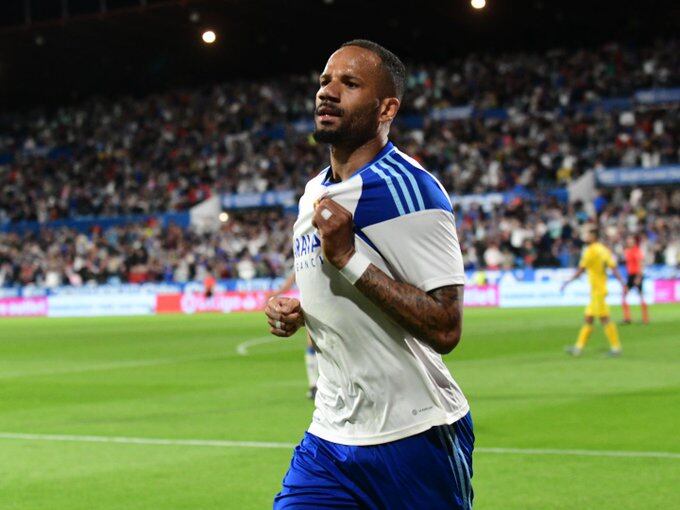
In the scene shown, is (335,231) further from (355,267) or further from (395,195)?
(395,195)

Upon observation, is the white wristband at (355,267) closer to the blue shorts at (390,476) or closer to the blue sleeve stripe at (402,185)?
the blue sleeve stripe at (402,185)

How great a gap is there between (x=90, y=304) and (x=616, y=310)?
21138 mm

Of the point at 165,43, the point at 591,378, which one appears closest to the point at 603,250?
the point at 591,378

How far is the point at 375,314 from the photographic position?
382cm

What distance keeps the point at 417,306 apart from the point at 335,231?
0.35 meters

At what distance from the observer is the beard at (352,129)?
152 inches

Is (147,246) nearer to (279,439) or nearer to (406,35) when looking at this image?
(406,35)

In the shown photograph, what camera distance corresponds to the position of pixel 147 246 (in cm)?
4741

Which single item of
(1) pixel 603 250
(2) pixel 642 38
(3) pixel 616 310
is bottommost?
(3) pixel 616 310

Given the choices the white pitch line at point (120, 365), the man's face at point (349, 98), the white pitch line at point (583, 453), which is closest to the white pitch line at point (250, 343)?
the white pitch line at point (120, 365)

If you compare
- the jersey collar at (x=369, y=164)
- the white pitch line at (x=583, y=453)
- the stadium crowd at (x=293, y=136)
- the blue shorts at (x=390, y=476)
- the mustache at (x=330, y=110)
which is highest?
the stadium crowd at (x=293, y=136)

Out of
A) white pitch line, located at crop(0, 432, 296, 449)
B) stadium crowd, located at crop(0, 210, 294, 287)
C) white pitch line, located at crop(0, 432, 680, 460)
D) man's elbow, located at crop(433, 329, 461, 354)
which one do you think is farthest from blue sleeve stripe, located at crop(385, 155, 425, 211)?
stadium crowd, located at crop(0, 210, 294, 287)

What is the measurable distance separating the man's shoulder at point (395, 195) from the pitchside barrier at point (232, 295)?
108 feet

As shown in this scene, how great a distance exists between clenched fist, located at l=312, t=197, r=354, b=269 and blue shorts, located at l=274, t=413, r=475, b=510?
66 cm
